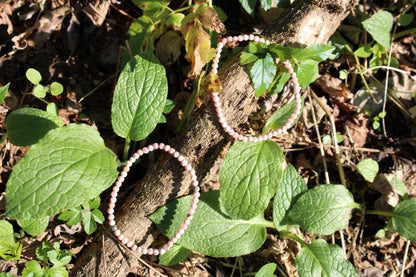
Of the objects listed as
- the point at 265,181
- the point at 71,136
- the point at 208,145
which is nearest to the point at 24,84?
the point at 71,136

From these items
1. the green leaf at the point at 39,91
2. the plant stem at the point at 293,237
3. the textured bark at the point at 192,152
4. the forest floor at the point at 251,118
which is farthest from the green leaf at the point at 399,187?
the green leaf at the point at 39,91

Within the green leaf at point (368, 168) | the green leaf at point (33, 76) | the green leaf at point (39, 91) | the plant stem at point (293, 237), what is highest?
the green leaf at point (33, 76)

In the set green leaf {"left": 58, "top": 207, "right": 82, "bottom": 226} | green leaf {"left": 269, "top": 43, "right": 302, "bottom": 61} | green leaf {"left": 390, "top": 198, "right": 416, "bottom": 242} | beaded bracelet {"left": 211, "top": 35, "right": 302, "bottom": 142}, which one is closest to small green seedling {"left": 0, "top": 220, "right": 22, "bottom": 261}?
green leaf {"left": 58, "top": 207, "right": 82, "bottom": 226}

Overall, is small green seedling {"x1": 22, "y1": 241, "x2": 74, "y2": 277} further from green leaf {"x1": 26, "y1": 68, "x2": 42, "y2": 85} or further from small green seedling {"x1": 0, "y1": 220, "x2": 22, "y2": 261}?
green leaf {"x1": 26, "y1": 68, "x2": 42, "y2": 85}

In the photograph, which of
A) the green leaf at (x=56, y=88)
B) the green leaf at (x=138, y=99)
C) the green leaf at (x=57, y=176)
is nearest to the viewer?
the green leaf at (x=57, y=176)

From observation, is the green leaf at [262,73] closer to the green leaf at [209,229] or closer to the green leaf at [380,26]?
the green leaf at [209,229]

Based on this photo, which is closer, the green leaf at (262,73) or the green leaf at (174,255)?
the green leaf at (262,73)

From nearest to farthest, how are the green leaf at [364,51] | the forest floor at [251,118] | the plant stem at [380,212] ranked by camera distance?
the forest floor at [251,118] < the plant stem at [380,212] < the green leaf at [364,51]
